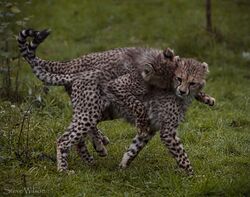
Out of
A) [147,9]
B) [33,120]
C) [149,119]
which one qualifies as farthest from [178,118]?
[147,9]

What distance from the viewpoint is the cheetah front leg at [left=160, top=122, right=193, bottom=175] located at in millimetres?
6621

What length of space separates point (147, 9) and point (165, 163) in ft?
23.5

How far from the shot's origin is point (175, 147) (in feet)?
21.9

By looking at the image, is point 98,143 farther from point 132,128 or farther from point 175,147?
point 132,128

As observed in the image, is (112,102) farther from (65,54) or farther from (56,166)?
(65,54)

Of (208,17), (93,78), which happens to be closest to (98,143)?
(93,78)

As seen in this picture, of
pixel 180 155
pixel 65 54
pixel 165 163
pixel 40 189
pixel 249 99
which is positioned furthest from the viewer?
pixel 65 54

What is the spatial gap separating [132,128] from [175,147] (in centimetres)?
190

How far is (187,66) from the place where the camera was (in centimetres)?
698

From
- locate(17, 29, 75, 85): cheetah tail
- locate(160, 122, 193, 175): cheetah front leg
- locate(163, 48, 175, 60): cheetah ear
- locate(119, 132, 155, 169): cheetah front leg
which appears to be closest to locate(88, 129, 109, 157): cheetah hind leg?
locate(119, 132, 155, 169): cheetah front leg

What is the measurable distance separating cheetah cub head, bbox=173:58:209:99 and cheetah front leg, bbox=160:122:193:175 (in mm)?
391

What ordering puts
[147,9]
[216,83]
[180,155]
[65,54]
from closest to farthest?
1. [180,155]
2. [216,83]
3. [65,54]
4. [147,9]

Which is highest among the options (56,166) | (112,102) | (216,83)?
(112,102)

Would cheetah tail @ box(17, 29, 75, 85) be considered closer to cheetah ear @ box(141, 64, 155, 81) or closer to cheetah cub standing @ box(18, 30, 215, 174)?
cheetah cub standing @ box(18, 30, 215, 174)
